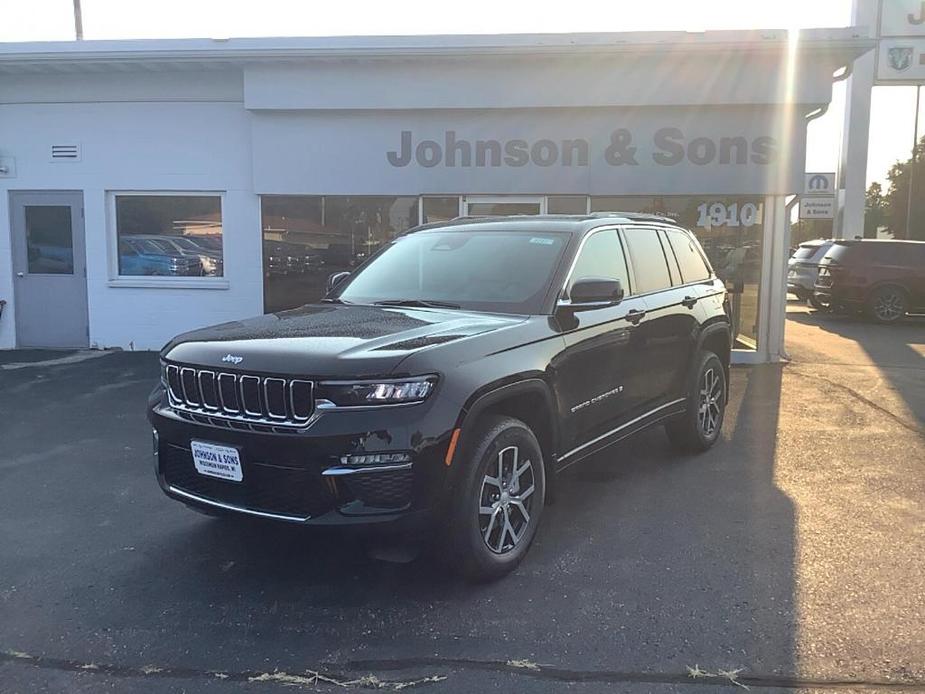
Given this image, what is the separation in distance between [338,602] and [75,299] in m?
9.45

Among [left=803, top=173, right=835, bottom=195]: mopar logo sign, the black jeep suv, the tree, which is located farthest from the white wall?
the tree

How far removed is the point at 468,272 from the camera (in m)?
4.82

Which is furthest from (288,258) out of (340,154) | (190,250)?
(340,154)

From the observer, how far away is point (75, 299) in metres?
11.5

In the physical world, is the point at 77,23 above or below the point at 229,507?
above

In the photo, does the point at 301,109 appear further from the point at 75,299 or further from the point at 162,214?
the point at 75,299

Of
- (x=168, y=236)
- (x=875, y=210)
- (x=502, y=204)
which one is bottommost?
(x=168, y=236)

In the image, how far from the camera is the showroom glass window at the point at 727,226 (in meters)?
10.5

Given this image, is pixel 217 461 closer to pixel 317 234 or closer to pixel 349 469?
pixel 349 469

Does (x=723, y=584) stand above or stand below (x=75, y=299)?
below

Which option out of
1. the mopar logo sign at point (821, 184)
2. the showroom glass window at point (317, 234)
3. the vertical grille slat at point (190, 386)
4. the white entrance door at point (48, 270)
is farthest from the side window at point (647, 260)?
the mopar logo sign at point (821, 184)

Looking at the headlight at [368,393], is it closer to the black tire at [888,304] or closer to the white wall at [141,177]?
the white wall at [141,177]

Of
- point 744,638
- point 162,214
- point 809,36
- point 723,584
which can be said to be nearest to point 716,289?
point 723,584

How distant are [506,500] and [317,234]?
7.78m
